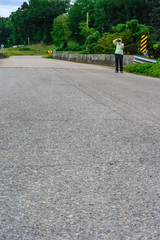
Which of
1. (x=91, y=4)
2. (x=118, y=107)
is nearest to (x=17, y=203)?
(x=118, y=107)

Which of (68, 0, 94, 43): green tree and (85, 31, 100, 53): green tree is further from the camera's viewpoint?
(68, 0, 94, 43): green tree

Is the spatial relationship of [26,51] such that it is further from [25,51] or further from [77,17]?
[77,17]

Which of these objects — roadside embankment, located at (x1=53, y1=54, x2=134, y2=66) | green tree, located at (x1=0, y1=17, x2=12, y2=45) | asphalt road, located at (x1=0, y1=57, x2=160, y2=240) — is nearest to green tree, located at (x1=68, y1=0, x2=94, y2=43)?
green tree, located at (x1=0, y1=17, x2=12, y2=45)

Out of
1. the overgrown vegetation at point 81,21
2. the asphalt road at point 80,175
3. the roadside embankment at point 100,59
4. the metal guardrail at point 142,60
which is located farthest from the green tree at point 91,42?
the asphalt road at point 80,175

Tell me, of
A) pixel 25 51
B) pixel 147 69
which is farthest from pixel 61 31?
pixel 147 69

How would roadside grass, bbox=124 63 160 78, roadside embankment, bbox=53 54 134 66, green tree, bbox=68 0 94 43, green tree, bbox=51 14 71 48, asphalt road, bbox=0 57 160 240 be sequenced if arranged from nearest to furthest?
asphalt road, bbox=0 57 160 240 → roadside grass, bbox=124 63 160 78 → roadside embankment, bbox=53 54 134 66 → green tree, bbox=51 14 71 48 → green tree, bbox=68 0 94 43

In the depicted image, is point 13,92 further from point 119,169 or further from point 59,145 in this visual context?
point 119,169

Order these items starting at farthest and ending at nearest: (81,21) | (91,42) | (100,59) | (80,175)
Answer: (81,21) < (91,42) < (100,59) < (80,175)

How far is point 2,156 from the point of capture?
323cm

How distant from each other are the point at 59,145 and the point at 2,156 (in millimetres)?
602

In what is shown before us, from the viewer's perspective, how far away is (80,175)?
9.03 ft

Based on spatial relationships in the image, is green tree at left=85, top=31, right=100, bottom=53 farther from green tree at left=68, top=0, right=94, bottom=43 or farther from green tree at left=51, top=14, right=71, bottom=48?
green tree at left=68, top=0, right=94, bottom=43

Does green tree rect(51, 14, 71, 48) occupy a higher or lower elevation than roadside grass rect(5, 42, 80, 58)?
higher

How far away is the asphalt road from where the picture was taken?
196 centimetres
